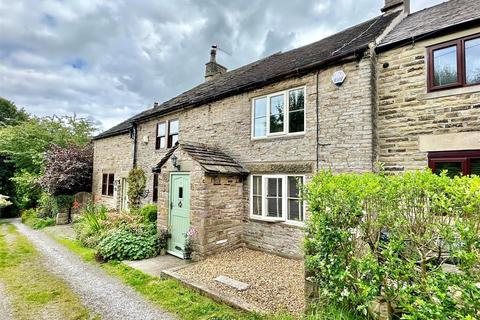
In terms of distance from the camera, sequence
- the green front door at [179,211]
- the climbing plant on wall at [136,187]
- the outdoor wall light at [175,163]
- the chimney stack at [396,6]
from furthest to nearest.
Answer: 1. the climbing plant on wall at [136,187]
2. the chimney stack at [396,6]
3. the outdoor wall light at [175,163]
4. the green front door at [179,211]

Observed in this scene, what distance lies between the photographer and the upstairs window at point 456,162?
5447 mm

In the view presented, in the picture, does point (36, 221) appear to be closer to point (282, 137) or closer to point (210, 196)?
point (210, 196)

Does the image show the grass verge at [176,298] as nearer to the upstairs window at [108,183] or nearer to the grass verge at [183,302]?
the grass verge at [183,302]

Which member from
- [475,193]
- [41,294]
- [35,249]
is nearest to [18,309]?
[41,294]

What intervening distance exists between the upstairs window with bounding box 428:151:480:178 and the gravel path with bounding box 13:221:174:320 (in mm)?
6925

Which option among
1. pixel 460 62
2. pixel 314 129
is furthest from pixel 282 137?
pixel 460 62

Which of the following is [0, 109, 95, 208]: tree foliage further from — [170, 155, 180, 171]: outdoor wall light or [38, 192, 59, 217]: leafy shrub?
[170, 155, 180, 171]: outdoor wall light

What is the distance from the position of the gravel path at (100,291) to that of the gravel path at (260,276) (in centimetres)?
131

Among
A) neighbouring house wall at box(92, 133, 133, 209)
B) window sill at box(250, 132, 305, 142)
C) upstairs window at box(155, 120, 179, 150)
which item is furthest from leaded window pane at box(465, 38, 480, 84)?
neighbouring house wall at box(92, 133, 133, 209)

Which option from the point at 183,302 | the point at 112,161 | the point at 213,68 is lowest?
the point at 183,302

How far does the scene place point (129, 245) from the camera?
26.7 ft

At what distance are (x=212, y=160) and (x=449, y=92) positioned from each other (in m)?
6.72

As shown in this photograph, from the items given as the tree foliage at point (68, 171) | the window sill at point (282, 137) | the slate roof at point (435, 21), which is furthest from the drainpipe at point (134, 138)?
the slate roof at point (435, 21)

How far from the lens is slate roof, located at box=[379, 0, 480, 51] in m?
5.86
